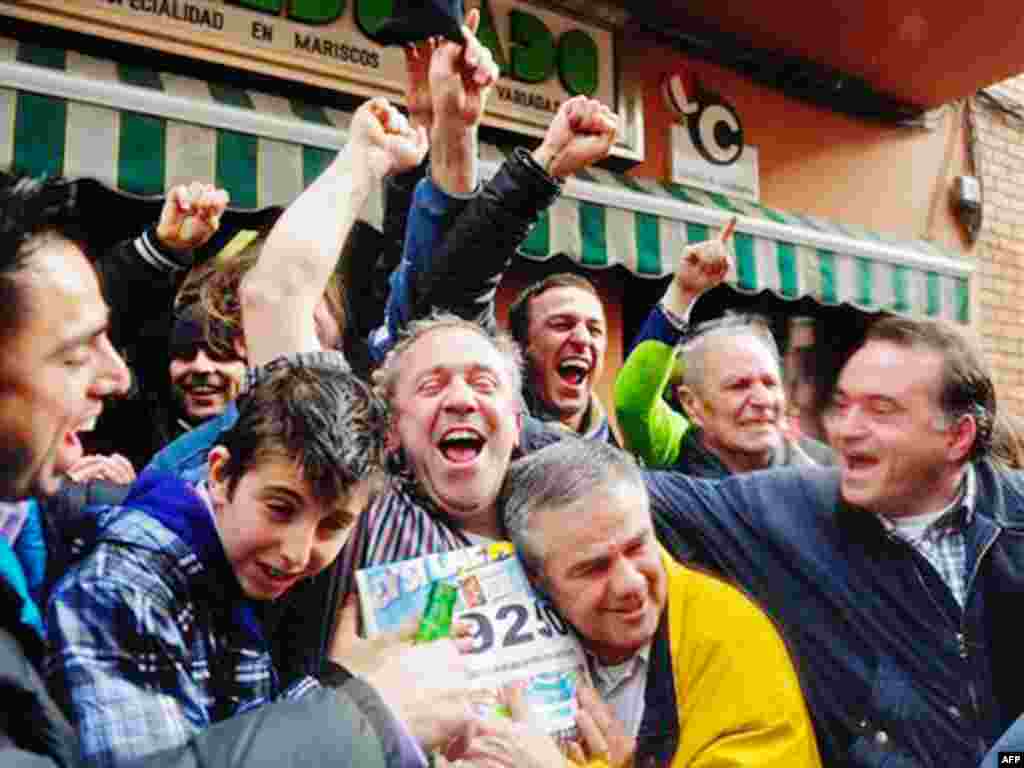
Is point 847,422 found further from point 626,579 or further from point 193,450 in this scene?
point 193,450

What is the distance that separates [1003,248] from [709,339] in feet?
5.20

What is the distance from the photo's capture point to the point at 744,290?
190 cm

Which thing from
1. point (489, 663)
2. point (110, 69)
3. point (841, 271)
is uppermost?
point (110, 69)

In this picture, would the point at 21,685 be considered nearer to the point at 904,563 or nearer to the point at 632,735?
the point at 632,735

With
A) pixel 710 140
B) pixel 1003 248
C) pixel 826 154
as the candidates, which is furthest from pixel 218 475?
pixel 1003 248

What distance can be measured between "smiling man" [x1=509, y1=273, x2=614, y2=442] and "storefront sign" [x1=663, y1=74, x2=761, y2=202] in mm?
650

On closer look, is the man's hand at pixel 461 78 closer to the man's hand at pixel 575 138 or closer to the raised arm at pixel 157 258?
the man's hand at pixel 575 138

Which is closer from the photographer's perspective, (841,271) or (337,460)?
(337,460)

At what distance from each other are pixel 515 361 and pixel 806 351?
31.2 inches

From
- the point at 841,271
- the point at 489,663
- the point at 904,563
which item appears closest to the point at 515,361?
the point at 489,663

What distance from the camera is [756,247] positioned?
1930 mm

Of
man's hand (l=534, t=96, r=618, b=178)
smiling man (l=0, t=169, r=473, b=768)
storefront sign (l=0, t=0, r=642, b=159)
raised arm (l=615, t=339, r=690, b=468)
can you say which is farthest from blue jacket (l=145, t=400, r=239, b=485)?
storefront sign (l=0, t=0, r=642, b=159)

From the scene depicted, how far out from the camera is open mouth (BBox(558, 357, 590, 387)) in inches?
59.0

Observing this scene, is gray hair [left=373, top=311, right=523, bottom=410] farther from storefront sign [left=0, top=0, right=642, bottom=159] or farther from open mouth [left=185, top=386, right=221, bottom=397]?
storefront sign [left=0, top=0, right=642, bottom=159]
